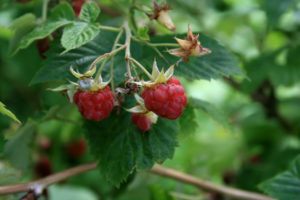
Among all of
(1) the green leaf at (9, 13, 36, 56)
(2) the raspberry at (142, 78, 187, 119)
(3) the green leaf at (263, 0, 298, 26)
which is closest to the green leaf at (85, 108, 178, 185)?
(2) the raspberry at (142, 78, 187, 119)

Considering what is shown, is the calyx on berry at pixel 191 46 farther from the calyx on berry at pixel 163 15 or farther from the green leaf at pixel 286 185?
the green leaf at pixel 286 185

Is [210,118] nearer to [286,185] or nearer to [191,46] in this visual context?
[286,185]

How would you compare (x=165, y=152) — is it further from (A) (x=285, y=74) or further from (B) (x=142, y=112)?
(A) (x=285, y=74)

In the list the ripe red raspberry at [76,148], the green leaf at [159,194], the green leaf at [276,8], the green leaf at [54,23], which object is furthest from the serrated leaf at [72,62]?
the ripe red raspberry at [76,148]

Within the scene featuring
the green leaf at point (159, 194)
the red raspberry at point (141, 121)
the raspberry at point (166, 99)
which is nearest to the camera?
the raspberry at point (166, 99)

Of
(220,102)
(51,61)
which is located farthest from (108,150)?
(220,102)

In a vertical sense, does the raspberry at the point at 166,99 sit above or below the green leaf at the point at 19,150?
above
